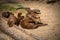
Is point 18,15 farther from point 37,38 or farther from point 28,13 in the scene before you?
point 37,38

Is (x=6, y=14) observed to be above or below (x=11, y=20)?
above

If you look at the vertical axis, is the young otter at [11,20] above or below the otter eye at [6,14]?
below

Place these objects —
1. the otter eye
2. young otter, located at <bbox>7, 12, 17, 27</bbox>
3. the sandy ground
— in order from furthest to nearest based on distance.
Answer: the otter eye
young otter, located at <bbox>7, 12, 17, 27</bbox>
the sandy ground

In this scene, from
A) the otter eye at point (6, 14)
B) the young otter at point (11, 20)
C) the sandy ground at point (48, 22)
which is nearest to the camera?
the sandy ground at point (48, 22)

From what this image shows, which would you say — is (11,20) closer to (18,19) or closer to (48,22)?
(18,19)

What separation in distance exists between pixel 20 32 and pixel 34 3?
0.92 metres

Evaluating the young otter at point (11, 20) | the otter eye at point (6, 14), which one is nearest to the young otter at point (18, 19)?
the young otter at point (11, 20)

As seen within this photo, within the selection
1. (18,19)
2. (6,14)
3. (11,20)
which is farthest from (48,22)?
(6,14)

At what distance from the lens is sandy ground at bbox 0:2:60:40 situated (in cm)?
417

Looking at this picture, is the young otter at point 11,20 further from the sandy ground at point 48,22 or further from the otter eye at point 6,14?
the sandy ground at point 48,22

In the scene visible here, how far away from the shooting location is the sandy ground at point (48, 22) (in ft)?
13.7

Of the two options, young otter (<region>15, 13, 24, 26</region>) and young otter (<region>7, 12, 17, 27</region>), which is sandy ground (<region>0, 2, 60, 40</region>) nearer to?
young otter (<region>15, 13, 24, 26</region>)

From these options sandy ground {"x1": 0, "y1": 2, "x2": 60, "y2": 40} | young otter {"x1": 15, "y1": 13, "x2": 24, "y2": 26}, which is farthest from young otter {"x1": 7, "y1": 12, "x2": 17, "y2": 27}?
sandy ground {"x1": 0, "y1": 2, "x2": 60, "y2": 40}

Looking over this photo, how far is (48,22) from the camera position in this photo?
436 cm
